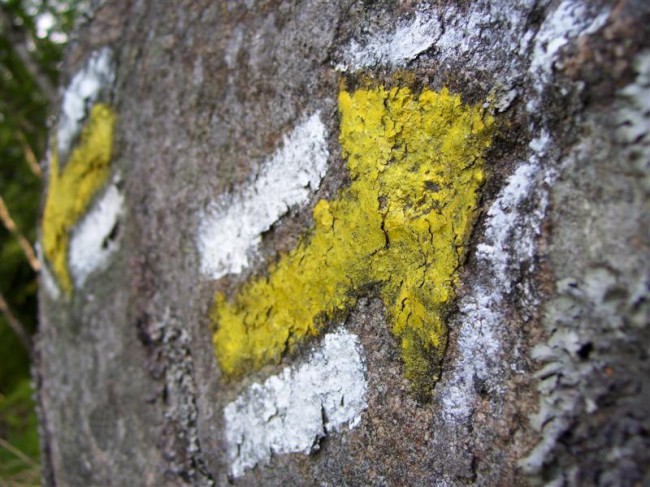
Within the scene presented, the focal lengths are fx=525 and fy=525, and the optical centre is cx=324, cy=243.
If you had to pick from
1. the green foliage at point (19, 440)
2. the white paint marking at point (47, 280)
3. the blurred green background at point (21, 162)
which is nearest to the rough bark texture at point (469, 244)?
the white paint marking at point (47, 280)

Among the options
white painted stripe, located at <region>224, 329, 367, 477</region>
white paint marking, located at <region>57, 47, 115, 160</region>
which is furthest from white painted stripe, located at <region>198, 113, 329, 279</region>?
white paint marking, located at <region>57, 47, 115, 160</region>

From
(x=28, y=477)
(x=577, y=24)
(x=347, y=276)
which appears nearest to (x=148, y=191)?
(x=347, y=276)

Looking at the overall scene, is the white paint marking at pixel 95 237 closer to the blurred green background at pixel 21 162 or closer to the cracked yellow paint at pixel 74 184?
the cracked yellow paint at pixel 74 184

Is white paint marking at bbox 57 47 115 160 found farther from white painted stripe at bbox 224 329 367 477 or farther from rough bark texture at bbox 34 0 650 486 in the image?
white painted stripe at bbox 224 329 367 477

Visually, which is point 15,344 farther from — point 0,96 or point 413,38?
point 413,38

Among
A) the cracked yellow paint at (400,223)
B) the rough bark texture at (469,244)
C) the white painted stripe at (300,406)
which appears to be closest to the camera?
the rough bark texture at (469,244)

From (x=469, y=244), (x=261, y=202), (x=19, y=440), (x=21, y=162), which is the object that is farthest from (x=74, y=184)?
(x=21, y=162)

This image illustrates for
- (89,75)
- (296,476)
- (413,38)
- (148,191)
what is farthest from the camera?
(89,75)

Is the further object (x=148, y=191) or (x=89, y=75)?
(x=89, y=75)
